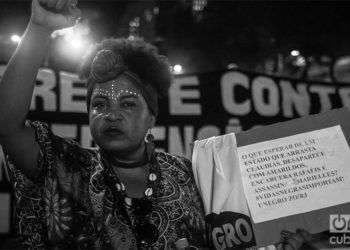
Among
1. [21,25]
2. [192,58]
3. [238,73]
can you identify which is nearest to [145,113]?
[238,73]

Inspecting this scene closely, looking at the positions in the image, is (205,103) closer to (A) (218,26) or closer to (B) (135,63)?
(B) (135,63)

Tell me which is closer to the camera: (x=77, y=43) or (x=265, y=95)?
(x=265, y=95)

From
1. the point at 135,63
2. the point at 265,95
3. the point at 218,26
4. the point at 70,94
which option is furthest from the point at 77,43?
the point at 135,63

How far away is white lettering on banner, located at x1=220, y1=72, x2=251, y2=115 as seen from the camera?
10.9 feet

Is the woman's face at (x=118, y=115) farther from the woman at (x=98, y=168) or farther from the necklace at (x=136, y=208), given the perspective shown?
the necklace at (x=136, y=208)

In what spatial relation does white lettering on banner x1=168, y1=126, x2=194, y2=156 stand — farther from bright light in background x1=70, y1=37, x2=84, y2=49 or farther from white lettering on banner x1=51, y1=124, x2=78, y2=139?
bright light in background x1=70, y1=37, x2=84, y2=49

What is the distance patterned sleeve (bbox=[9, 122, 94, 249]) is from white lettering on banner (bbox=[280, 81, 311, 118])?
2529mm

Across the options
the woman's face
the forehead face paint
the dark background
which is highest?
the dark background

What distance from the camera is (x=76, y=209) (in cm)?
127

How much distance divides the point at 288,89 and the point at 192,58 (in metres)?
4.54

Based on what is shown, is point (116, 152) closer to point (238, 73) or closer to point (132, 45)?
point (132, 45)

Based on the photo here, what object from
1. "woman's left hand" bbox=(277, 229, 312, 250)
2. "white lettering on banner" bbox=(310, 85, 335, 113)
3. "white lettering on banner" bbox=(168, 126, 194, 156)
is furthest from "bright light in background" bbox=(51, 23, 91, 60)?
"woman's left hand" bbox=(277, 229, 312, 250)

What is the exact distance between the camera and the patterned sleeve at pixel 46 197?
1.24 m

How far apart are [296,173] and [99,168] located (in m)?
0.67
